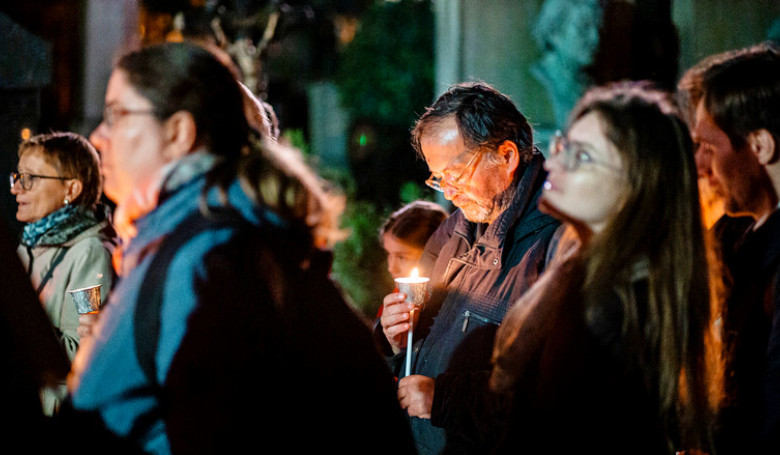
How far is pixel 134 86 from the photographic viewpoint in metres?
1.95

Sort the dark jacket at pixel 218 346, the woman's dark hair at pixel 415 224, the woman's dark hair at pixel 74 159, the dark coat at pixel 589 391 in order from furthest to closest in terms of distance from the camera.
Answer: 1. the woman's dark hair at pixel 415 224
2. the woman's dark hair at pixel 74 159
3. the dark coat at pixel 589 391
4. the dark jacket at pixel 218 346

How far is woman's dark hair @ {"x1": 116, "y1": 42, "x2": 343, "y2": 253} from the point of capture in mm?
1885

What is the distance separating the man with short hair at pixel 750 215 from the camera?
2.22m

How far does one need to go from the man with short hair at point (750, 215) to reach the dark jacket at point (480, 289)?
0.66 m

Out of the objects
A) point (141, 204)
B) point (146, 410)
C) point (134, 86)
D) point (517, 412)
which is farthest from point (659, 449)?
point (134, 86)

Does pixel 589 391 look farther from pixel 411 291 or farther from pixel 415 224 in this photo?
pixel 415 224

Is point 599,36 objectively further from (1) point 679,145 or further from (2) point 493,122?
(1) point 679,145

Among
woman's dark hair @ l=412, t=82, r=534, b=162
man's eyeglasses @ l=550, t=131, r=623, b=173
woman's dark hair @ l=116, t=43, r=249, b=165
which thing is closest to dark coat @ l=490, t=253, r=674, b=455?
man's eyeglasses @ l=550, t=131, r=623, b=173

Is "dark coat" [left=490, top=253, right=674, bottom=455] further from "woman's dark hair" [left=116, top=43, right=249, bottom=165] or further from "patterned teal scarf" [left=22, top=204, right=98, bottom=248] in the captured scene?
"patterned teal scarf" [left=22, top=204, right=98, bottom=248]

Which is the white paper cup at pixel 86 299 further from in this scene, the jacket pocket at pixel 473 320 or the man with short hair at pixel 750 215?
the man with short hair at pixel 750 215

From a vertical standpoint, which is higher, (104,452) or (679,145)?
(679,145)

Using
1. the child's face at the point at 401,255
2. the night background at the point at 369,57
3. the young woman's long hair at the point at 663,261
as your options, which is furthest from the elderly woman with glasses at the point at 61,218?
the young woman's long hair at the point at 663,261

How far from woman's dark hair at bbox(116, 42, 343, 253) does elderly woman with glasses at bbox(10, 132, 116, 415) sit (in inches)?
86.9

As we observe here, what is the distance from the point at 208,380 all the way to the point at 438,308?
1.62 m
